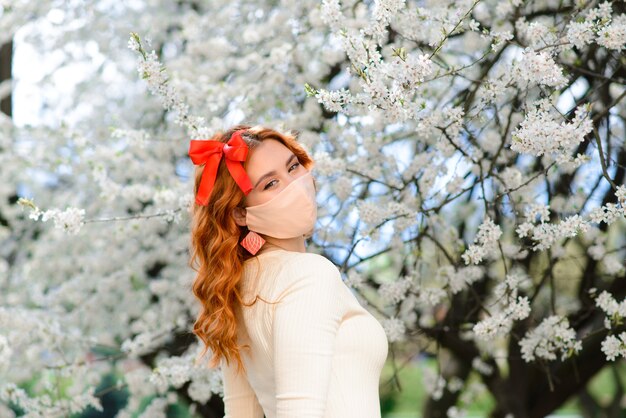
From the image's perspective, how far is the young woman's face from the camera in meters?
2.02

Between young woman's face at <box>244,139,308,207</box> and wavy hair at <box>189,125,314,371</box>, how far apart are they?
0.02 meters

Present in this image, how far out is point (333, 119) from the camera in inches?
153

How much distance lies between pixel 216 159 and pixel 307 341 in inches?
20.7

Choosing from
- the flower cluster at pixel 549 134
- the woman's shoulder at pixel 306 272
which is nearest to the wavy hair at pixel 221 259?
the woman's shoulder at pixel 306 272

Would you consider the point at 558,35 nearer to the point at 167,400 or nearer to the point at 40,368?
the point at 167,400

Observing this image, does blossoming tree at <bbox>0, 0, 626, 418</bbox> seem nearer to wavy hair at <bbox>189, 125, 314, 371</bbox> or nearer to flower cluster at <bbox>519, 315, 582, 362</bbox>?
flower cluster at <bbox>519, 315, 582, 362</bbox>

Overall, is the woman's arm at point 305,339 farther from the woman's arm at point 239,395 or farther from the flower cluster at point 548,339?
the flower cluster at point 548,339

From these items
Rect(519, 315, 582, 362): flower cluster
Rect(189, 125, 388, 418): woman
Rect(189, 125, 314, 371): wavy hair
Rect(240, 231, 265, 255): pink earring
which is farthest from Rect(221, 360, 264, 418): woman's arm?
Rect(519, 315, 582, 362): flower cluster

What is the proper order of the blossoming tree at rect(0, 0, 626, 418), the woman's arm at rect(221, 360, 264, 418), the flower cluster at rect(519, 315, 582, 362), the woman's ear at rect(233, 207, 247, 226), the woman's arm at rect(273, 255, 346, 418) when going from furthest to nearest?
the flower cluster at rect(519, 315, 582, 362) → the blossoming tree at rect(0, 0, 626, 418) → the woman's arm at rect(221, 360, 264, 418) → the woman's ear at rect(233, 207, 247, 226) → the woman's arm at rect(273, 255, 346, 418)

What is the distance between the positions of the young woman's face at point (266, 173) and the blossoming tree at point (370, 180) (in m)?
0.33

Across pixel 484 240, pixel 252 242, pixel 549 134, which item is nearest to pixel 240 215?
pixel 252 242

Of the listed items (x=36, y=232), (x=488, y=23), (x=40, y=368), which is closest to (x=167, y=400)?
(x=40, y=368)

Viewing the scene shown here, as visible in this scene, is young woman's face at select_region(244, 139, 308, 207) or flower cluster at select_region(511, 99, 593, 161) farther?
flower cluster at select_region(511, 99, 593, 161)

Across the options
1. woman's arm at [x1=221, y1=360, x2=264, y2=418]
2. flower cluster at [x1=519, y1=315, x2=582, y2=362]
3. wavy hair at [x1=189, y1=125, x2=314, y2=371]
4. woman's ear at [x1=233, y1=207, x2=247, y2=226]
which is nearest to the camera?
wavy hair at [x1=189, y1=125, x2=314, y2=371]
